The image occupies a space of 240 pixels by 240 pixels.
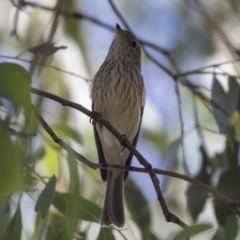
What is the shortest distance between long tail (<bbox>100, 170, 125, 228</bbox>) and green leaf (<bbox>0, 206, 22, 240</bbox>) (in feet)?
1.16

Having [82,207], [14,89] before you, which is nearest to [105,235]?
[82,207]

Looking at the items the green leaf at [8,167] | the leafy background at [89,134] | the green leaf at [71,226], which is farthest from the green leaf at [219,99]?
the green leaf at [8,167]

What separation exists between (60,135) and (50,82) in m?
1.02

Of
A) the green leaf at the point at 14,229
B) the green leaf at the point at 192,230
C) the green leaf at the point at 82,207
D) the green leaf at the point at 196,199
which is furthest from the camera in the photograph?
the green leaf at the point at 196,199

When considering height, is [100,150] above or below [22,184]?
above

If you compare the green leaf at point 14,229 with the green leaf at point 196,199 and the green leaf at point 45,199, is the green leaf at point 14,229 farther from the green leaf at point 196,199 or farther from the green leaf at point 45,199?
the green leaf at point 196,199

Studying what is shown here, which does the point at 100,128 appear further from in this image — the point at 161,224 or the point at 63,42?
the point at 161,224

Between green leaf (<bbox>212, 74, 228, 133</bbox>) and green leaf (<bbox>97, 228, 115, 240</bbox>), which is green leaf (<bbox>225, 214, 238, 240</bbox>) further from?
green leaf (<bbox>212, 74, 228, 133</bbox>)

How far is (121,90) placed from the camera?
3.21 m

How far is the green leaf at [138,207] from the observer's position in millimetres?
2969

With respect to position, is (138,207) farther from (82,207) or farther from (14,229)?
(14,229)

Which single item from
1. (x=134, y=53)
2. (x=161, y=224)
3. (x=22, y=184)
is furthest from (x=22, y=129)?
(x=161, y=224)

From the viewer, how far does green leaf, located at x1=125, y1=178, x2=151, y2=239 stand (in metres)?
2.97

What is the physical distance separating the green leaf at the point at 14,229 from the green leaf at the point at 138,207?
→ 787 mm
